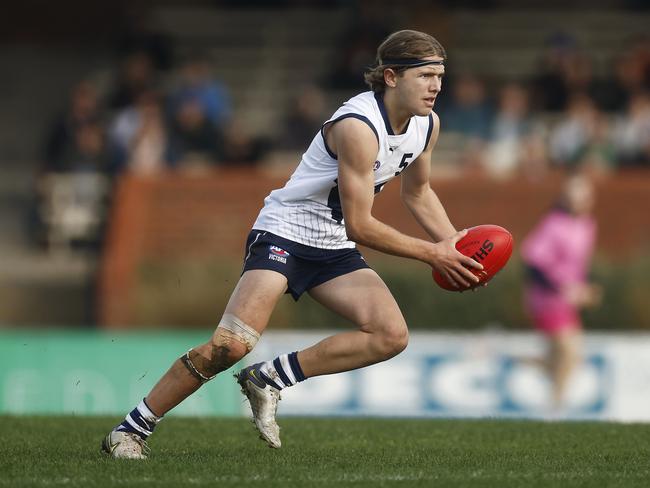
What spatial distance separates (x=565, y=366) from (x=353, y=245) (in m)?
5.38

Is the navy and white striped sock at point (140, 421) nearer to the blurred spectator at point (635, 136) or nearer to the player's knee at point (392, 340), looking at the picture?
the player's knee at point (392, 340)

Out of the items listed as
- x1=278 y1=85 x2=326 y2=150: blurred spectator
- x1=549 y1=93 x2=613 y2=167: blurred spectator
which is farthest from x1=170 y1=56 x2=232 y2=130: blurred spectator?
x1=549 y1=93 x2=613 y2=167: blurred spectator

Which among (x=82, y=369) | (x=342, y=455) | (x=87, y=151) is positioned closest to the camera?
(x=342, y=455)

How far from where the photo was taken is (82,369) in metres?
12.9

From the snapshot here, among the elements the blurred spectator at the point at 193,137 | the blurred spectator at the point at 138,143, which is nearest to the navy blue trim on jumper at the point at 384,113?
the blurred spectator at the point at 138,143

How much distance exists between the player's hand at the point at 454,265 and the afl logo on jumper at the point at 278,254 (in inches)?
28.9

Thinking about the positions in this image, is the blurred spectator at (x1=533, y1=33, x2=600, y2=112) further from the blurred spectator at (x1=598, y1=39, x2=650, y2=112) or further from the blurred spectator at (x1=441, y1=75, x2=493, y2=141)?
the blurred spectator at (x1=441, y1=75, x2=493, y2=141)

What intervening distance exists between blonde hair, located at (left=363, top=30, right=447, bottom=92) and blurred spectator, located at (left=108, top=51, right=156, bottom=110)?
10841 mm

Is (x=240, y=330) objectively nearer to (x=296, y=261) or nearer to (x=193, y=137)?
(x=296, y=261)

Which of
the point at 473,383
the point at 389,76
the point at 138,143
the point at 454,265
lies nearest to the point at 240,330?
the point at 454,265

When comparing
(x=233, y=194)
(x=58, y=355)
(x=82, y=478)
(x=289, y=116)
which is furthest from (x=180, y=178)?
(x=82, y=478)

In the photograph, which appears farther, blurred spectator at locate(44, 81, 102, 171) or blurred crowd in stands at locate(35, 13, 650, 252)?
blurred spectator at locate(44, 81, 102, 171)

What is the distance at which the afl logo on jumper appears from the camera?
23.1 feet

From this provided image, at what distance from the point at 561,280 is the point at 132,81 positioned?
24.9ft
